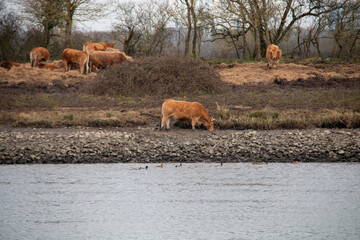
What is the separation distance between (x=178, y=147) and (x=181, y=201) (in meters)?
3.31

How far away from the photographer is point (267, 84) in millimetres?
19828

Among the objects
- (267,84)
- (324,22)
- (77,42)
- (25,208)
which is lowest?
(25,208)

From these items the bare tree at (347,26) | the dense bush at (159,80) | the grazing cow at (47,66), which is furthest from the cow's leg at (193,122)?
the bare tree at (347,26)

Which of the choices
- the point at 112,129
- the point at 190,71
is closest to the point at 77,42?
the point at 190,71

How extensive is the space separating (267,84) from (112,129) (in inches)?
403

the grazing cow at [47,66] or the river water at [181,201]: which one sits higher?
the grazing cow at [47,66]

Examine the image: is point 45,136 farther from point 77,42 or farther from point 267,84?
point 77,42

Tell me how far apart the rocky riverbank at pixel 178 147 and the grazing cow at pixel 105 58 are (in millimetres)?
11628

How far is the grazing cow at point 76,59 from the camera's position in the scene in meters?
21.9

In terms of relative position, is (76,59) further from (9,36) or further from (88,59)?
(9,36)

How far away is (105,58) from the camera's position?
71.8ft

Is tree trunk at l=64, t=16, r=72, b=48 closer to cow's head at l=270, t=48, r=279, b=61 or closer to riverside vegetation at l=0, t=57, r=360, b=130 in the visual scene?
riverside vegetation at l=0, t=57, r=360, b=130

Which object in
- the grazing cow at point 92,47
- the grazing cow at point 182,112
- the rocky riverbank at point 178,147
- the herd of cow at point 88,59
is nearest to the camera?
the rocky riverbank at point 178,147

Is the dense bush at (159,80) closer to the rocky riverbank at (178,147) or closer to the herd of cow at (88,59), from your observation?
the herd of cow at (88,59)
